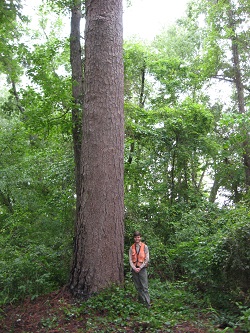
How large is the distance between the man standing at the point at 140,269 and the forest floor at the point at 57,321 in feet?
1.44

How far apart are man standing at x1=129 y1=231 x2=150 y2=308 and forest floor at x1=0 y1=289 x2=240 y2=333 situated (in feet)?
1.44

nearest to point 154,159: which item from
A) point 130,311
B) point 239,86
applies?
point 239,86

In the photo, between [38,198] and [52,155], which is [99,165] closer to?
[52,155]

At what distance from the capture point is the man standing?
7.34 meters

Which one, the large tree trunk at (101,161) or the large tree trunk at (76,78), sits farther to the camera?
the large tree trunk at (76,78)

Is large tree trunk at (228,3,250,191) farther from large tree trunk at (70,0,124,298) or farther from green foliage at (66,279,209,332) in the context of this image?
green foliage at (66,279,209,332)

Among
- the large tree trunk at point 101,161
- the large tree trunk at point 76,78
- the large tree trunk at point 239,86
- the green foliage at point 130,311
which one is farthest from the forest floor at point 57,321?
the large tree trunk at point 239,86

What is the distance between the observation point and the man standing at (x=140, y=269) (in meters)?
7.34

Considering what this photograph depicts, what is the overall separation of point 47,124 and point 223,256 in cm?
602

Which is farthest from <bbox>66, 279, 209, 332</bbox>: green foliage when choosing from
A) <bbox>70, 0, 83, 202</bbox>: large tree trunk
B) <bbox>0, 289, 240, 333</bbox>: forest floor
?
<bbox>70, 0, 83, 202</bbox>: large tree trunk

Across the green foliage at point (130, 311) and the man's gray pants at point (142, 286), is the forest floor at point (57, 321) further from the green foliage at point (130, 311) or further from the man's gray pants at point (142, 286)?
the man's gray pants at point (142, 286)

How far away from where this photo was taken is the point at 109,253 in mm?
7398

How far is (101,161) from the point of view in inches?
305

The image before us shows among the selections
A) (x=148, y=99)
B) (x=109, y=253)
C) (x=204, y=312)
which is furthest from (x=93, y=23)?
(x=148, y=99)
